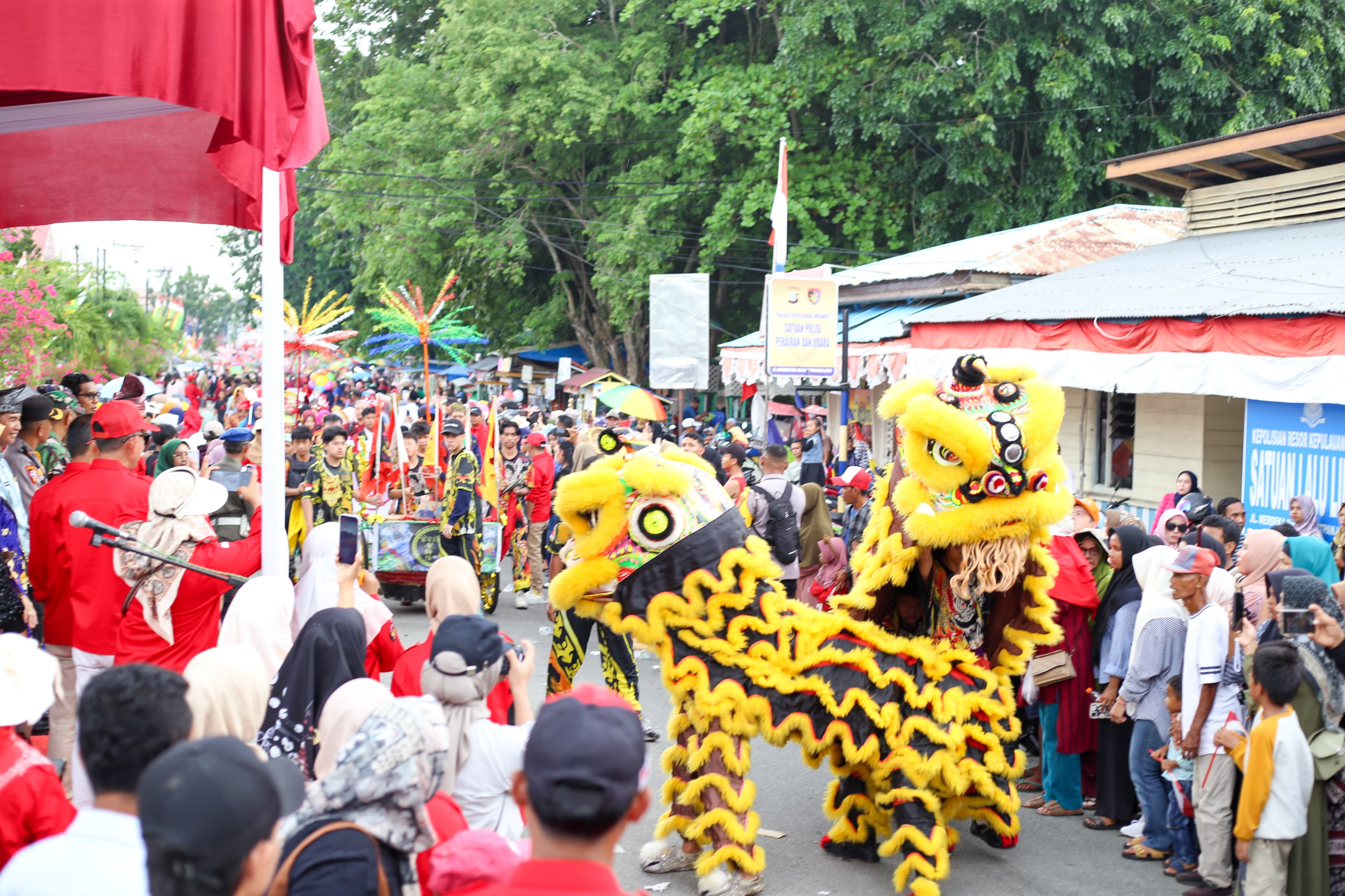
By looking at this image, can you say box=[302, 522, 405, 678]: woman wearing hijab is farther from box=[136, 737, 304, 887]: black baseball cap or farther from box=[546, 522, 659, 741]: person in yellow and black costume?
box=[136, 737, 304, 887]: black baseball cap

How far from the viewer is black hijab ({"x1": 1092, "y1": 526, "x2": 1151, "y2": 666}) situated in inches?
258

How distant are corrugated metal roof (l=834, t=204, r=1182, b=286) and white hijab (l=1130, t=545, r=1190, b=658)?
11.6 meters

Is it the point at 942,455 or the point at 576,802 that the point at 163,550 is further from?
the point at 942,455

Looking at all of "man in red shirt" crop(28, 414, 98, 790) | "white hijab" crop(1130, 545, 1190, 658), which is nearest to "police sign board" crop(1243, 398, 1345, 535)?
"white hijab" crop(1130, 545, 1190, 658)

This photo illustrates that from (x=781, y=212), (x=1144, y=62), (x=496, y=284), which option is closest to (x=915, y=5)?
(x=1144, y=62)

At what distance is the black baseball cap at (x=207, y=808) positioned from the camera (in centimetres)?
214

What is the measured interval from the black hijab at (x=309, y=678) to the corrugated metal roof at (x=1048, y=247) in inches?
569

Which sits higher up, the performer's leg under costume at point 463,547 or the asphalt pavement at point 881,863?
the performer's leg under costume at point 463,547

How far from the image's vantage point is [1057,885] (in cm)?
581

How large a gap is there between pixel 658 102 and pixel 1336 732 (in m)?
23.8

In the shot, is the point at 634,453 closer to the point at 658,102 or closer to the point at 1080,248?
the point at 1080,248

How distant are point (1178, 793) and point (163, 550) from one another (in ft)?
16.3

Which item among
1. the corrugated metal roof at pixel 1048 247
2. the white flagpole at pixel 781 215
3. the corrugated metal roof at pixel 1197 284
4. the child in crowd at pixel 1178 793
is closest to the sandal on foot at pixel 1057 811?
the child in crowd at pixel 1178 793

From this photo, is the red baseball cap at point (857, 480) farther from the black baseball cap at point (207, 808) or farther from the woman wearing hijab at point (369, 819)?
the black baseball cap at point (207, 808)
